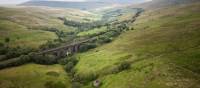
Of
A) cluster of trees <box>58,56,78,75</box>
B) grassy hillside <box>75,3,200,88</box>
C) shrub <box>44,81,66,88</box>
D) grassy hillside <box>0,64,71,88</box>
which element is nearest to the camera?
grassy hillside <box>75,3,200,88</box>

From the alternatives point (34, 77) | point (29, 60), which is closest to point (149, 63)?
point (34, 77)

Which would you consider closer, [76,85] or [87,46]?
[76,85]

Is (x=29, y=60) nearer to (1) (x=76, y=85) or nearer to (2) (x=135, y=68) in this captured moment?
(1) (x=76, y=85)

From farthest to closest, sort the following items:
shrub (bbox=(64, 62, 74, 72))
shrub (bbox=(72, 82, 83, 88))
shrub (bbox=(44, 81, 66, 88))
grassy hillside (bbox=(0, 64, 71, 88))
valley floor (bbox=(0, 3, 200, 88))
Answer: shrub (bbox=(64, 62, 74, 72))
shrub (bbox=(44, 81, 66, 88))
grassy hillside (bbox=(0, 64, 71, 88))
shrub (bbox=(72, 82, 83, 88))
valley floor (bbox=(0, 3, 200, 88))

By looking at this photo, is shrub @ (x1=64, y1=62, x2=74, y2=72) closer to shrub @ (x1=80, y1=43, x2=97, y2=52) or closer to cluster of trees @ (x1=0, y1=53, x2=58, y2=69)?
cluster of trees @ (x1=0, y1=53, x2=58, y2=69)

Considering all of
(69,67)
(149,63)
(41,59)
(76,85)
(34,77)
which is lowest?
(34,77)

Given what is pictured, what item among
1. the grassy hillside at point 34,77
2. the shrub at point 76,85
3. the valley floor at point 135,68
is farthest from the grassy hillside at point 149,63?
the grassy hillside at point 34,77

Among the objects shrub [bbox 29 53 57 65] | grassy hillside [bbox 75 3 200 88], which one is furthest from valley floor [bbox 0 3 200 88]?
shrub [bbox 29 53 57 65]

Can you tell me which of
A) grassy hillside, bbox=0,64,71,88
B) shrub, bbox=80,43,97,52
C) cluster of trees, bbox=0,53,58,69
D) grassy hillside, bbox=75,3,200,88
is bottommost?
grassy hillside, bbox=0,64,71,88
